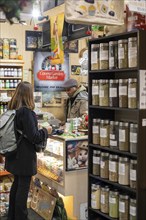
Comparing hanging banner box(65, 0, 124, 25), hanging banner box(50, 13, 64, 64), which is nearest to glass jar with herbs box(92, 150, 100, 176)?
hanging banner box(65, 0, 124, 25)

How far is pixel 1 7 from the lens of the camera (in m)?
2.61

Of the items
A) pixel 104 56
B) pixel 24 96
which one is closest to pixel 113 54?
A: pixel 104 56

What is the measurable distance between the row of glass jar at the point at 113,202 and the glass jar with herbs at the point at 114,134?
0.48 metres

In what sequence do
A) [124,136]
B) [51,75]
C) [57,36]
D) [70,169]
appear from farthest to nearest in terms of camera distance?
[51,75] < [57,36] < [70,169] < [124,136]

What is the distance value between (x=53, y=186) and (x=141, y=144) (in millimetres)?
2076

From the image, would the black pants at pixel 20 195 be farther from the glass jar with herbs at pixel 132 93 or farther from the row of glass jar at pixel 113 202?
the glass jar with herbs at pixel 132 93

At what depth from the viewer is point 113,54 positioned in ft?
12.1

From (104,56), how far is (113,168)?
1136 mm

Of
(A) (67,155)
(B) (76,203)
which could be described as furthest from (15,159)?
(B) (76,203)

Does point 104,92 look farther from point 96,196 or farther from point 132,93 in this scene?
point 96,196

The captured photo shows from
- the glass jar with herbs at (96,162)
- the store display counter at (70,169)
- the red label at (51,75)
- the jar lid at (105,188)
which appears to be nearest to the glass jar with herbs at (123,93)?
the glass jar with herbs at (96,162)

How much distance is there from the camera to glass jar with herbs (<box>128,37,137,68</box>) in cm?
340

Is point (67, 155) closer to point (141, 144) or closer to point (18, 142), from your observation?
point (18, 142)

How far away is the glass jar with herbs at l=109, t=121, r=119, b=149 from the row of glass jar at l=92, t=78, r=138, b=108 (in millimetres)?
190
